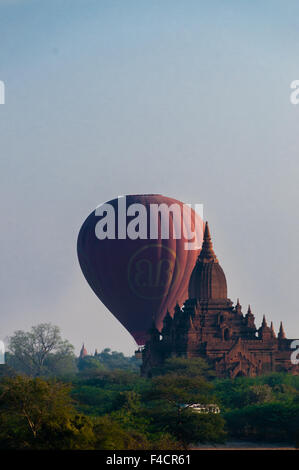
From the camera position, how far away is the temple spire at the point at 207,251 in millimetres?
128375

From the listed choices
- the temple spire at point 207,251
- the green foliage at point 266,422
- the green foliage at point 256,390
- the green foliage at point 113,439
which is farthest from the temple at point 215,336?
the green foliage at point 113,439

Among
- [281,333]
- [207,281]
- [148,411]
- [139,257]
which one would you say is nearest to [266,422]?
[148,411]

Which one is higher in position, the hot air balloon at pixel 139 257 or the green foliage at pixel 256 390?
the hot air balloon at pixel 139 257

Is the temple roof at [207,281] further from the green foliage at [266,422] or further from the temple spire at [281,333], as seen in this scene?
the green foliage at [266,422]

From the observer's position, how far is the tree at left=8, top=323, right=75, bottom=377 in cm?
16038

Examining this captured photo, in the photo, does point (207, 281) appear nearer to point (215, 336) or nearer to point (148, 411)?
point (215, 336)

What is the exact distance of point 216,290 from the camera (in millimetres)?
126875

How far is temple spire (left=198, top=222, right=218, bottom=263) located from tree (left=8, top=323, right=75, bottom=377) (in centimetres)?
3595

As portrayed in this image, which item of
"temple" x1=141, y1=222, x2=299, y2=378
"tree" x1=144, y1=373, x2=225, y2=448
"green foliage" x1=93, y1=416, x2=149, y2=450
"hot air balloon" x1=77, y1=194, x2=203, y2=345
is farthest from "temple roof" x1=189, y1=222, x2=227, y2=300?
"green foliage" x1=93, y1=416, x2=149, y2=450

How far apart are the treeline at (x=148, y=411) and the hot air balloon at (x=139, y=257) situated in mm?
8294

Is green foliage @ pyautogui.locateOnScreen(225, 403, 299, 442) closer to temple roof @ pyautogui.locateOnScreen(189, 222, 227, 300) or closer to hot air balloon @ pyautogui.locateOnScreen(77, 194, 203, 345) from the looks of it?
temple roof @ pyautogui.locateOnScreen(189, 222, 227, 300)

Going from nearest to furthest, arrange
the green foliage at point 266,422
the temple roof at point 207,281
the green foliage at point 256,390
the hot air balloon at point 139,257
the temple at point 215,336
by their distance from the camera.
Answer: the green foliage at point 266,422
the green foliage at point 256,390
the temple at point 215,336
the temple roof at point 207,281
the hot air balloon at point 139,257

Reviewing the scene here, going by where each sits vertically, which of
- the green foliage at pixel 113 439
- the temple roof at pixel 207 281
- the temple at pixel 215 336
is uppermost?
the temple roof at pixel 207 281
